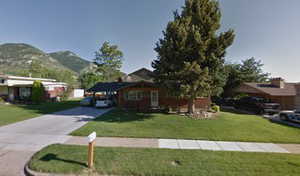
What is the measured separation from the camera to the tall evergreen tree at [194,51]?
34.8 ft

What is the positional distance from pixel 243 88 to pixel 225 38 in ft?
44.8

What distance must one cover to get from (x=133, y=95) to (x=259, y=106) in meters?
14.2

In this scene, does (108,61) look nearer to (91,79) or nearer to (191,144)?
(91,79)

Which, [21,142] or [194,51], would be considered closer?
[21,142]

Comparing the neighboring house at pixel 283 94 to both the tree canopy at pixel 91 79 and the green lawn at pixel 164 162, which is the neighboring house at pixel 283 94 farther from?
the tree canopy at pixel 91 79

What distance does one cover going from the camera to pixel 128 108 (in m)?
16.0

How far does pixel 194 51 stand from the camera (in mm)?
11086

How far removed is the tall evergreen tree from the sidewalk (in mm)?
5021

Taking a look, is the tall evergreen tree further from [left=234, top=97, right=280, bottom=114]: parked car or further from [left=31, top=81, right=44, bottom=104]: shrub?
[left=31, top=81, right=44, bottom=104]: shrub

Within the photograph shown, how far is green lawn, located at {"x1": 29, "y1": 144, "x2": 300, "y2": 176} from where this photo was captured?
390 cm

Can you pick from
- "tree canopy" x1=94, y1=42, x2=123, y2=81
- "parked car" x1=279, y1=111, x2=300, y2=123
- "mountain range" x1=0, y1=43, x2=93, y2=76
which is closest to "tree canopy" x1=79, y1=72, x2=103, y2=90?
"tree canopy" x1=94, y1=42, x2=123, y2=81

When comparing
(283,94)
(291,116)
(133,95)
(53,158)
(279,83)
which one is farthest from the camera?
(279,83)

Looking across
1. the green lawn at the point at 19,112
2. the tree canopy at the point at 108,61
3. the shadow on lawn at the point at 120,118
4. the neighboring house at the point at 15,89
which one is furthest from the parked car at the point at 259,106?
the tree canopy at the point at 108,61

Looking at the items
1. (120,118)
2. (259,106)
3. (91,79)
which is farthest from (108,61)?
(259,106)
